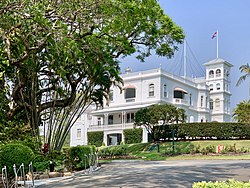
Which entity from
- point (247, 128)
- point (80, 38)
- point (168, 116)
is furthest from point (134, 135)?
point (80, 38)

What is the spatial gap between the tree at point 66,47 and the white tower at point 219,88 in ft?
137

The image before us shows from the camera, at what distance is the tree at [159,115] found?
38094mm

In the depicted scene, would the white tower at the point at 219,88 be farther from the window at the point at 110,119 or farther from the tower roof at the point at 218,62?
the window at the point at 110,119

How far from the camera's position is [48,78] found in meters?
21.3

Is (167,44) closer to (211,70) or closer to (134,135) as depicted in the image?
(134,135)

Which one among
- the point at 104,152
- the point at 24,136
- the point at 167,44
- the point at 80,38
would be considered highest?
the point at 167,44

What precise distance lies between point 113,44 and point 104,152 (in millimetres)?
17436

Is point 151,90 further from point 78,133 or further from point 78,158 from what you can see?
point 78,158

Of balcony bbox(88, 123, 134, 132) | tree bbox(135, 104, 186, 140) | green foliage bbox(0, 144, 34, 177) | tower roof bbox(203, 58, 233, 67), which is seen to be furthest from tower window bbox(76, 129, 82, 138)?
green foliage bbox(0, 144, 34, 177)

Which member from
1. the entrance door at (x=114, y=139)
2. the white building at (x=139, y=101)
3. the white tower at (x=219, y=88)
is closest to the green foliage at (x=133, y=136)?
the white building at (x=139, y=101)

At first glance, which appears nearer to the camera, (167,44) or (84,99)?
(84,99)

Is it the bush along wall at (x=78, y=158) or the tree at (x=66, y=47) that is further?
the bush along wall at (x=78, y=158)

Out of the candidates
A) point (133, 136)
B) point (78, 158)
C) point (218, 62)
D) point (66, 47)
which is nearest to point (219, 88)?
point (218, 62)

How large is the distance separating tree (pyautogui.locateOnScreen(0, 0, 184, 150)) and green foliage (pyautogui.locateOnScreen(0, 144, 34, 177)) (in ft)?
8.79
